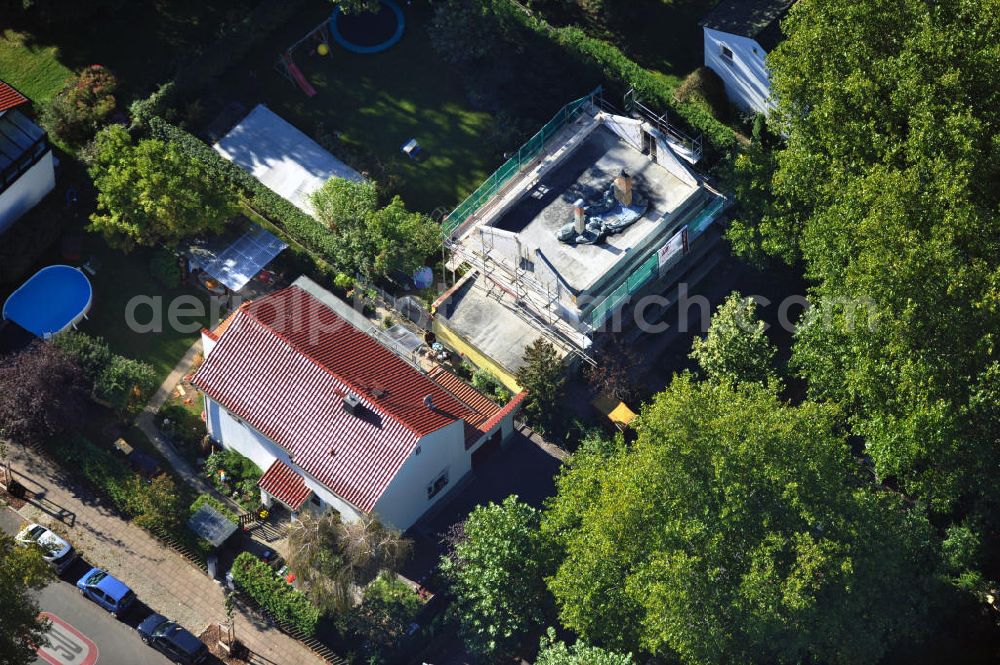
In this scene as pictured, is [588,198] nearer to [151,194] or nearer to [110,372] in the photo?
[151,194]

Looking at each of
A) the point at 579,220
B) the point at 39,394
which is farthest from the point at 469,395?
the point at 39,394

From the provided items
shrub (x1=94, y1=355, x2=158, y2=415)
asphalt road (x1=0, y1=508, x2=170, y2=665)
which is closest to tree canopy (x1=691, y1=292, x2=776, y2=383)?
shrub (x1=94, y1=355, x2=158, y2=415)

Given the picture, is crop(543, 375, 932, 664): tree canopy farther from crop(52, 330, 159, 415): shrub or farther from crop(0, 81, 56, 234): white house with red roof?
crop(0, 81, 56, 234): white house with red roof

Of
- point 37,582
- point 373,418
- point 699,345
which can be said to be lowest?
point 37,582

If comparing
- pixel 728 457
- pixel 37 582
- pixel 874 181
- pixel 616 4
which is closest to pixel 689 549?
pixel 728 457

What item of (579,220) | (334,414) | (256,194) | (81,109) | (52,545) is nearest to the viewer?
(52,545)

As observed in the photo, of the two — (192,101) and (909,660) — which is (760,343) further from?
(192,101)

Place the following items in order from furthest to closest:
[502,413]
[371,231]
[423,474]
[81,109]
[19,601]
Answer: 1. [81,109]
2. [371,231]
3. [502,413]
4. [423,474]
5. [19,601]
